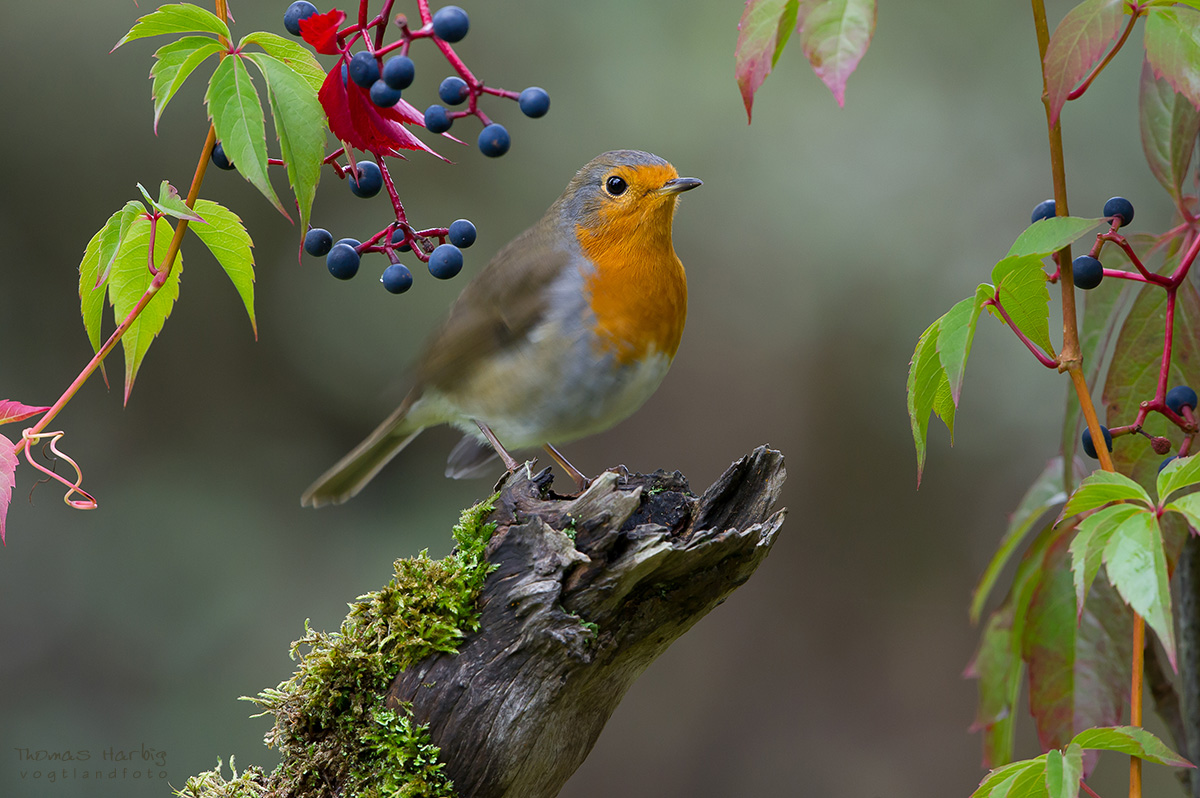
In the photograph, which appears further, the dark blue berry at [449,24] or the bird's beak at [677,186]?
the bird's beak at [677,186]

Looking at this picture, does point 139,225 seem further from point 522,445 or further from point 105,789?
point 105,789

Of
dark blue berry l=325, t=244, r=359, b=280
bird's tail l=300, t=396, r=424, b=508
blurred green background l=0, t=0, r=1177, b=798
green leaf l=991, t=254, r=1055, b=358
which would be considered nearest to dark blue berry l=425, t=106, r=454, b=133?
dark blue berry l=325, t=244, r=359, b=280

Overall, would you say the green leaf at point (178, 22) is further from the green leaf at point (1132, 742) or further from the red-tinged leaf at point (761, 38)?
the green leaf at point (1132, 742)

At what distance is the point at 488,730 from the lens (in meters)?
1.61

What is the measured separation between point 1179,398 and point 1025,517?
55cm

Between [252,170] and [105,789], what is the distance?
10.4ft

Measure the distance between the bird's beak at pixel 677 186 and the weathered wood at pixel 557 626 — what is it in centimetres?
99

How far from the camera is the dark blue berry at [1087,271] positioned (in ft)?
4.97

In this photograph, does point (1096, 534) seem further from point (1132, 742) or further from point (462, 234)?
point (462, 234)

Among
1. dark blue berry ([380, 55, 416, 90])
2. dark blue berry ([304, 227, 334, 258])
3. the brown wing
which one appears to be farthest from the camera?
the brown wing

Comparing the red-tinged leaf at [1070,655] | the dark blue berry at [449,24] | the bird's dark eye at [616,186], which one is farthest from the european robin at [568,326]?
the dark blue berry at [449,24]

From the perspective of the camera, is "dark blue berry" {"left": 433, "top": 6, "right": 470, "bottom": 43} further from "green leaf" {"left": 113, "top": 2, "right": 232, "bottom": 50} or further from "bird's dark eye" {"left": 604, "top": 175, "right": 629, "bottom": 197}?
"bird's dark eye" {"left": 604, "top": 175, "right": 629, "bottom": 197}

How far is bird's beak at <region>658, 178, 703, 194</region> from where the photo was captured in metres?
2.43

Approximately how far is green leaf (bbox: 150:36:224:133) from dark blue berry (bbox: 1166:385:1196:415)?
4.95ft
